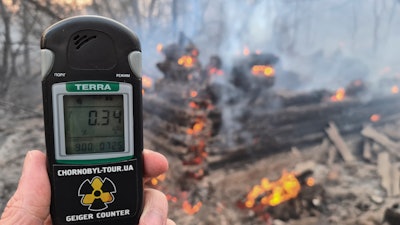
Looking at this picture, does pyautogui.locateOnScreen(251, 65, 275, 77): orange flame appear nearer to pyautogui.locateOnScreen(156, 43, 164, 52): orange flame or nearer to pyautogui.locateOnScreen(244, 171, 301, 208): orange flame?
pyautogui.locateOnScreen(156, 43, 164, 52): orange flame

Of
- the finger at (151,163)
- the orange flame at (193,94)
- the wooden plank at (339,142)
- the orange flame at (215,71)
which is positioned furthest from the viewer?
the orange flame at (215,71)

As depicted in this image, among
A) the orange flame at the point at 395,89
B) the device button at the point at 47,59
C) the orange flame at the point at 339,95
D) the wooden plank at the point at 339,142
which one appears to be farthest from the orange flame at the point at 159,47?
the orange flame at the point at 395,89

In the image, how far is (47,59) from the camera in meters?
1.54

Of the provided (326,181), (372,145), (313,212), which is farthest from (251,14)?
(313,212)

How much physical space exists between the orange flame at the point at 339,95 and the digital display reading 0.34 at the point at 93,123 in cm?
1031

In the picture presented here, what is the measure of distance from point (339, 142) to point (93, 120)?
29.9 ft

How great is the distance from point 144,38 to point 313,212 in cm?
640

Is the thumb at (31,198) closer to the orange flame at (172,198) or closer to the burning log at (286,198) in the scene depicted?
the orange flame at (172,198)

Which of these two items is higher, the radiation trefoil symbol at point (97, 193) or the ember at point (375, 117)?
the radiation trefoil symbol at point (97, 193)

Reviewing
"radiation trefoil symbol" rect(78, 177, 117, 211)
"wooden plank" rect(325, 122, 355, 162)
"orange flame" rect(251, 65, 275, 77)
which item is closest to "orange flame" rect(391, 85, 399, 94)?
"wooden plank" rect(325, 122, 355, 162)

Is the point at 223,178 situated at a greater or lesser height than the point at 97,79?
lesser

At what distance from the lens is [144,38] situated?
30.2ft

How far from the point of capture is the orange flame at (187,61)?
349 inches

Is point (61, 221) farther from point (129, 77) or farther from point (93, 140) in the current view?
point (129, 77)
